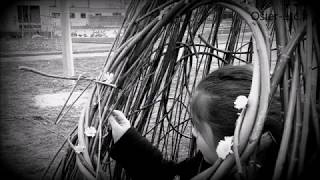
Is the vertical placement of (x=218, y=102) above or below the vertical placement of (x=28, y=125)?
above

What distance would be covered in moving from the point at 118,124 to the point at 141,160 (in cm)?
14

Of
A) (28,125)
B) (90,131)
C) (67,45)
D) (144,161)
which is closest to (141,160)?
(144,161)

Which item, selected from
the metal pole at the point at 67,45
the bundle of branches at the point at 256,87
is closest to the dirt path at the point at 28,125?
the metal pole at the point at 67,45

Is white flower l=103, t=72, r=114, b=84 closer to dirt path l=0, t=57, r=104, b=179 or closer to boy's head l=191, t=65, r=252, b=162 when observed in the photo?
boy's head l=191, t=65, r=252, b=162

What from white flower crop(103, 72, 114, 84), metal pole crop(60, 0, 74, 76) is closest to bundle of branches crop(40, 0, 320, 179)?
white flower crop(103, 72, 114, 84)

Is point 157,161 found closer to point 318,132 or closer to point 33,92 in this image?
point 318,132

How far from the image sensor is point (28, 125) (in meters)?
2.75

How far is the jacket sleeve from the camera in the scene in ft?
2.51

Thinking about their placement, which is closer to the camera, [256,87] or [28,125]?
[256,87]

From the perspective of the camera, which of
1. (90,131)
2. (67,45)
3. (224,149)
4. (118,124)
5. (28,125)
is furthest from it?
(67,45)

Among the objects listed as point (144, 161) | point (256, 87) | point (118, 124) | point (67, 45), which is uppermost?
point (67, 45)

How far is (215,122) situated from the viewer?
640mm

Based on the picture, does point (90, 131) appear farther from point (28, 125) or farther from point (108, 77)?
point (28, 125)

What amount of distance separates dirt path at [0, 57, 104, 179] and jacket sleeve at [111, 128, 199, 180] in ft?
1.01
